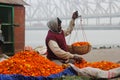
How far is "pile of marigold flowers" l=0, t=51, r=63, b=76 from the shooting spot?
448cm

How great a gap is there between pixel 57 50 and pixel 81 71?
0.69 m

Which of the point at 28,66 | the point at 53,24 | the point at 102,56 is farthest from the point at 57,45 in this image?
the point at 102,56

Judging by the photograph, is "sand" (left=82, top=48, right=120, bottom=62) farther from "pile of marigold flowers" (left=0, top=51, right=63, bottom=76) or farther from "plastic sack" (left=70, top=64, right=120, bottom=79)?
"pile of marigold flowers" (left=0, top=51, right=63, bottom=76)

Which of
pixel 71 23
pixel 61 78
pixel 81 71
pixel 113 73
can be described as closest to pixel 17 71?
pixel 61 78

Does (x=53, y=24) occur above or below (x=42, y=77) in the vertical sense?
above

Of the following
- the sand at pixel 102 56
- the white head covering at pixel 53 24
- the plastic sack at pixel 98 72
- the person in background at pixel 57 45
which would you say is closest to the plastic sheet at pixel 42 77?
the plastic sack at pixel 98 72

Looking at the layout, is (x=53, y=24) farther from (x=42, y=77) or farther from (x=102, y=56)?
(x=102, y=56)

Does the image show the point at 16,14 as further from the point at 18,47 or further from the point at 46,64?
the point at 46,64

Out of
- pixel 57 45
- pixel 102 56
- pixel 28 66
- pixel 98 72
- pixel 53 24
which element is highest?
pixel 53 24

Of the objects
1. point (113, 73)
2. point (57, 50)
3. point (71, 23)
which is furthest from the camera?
point (71, 23)

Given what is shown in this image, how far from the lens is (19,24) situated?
28.2ft

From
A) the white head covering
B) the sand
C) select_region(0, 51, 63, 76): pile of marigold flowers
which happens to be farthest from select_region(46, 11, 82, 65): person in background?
the sand

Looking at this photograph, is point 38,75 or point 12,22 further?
point 12,22

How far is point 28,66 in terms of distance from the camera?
4551 millimetres
